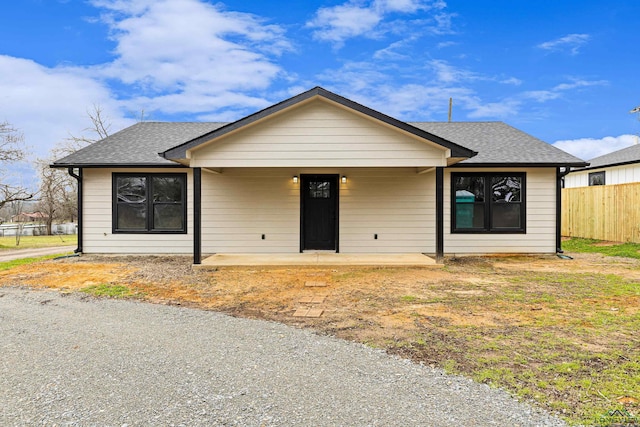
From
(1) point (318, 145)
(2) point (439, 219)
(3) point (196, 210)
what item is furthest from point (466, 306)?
(3) point (196, 210)

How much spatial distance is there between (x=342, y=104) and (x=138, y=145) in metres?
6.42

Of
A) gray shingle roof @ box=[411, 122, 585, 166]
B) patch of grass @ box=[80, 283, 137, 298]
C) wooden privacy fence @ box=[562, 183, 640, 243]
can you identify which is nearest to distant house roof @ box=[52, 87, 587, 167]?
gray shingle roof @ box=[411, 122, 585, 166]

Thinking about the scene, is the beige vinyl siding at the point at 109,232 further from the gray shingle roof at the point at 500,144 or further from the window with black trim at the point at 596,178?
the window with black trim at the point at 596,178

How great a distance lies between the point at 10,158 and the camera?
1941cm

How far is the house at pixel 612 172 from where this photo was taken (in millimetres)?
15875

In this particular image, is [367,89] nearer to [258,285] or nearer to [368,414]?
[258,285]

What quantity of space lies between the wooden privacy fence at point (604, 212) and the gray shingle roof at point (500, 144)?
4411 millimetres

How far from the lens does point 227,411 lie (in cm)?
260

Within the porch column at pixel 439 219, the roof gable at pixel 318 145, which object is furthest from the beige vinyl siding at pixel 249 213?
the porch column at pixel 439 219

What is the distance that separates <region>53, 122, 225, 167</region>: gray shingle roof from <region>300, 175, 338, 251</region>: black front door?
3686 millimetres

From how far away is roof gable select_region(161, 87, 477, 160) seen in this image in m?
8.39

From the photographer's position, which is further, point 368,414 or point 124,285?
point 124,285

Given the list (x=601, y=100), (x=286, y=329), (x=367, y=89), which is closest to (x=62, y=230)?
(x=367, y=89)

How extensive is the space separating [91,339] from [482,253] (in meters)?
9.39
